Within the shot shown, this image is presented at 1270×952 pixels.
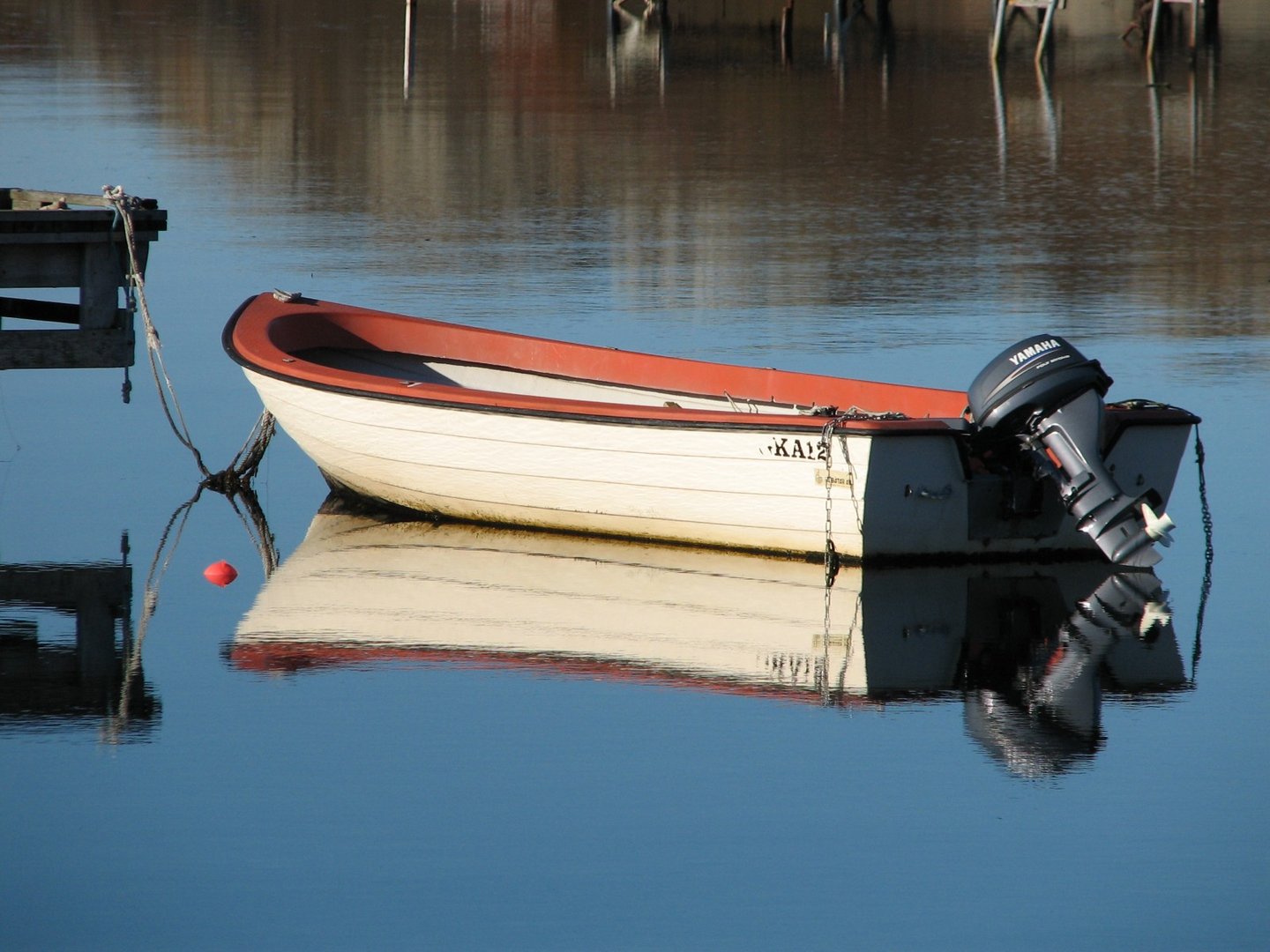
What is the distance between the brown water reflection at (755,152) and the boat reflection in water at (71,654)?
7.73m

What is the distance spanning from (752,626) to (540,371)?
3.39 meters

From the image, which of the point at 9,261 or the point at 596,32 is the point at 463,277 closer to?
the point at 9,261

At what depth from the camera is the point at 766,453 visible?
32.0ft

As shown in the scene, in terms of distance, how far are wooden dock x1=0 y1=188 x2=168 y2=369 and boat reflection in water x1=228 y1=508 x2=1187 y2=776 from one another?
203 centimetres

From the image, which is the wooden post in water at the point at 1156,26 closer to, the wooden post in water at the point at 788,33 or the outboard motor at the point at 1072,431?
the wooden post in water at the point at 788,33

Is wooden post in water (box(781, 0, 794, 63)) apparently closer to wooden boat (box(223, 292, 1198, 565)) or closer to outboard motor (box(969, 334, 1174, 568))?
wooden boat (box(223, 292, 1198, 565))

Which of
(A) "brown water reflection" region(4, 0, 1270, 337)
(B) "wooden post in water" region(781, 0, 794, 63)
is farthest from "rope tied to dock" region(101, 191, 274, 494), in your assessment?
(B) "wooden post in water" region(781, 0, 794, 63)

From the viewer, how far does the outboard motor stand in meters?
9.35

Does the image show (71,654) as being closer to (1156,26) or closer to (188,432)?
(188,432)

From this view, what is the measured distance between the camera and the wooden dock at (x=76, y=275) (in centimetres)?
1141

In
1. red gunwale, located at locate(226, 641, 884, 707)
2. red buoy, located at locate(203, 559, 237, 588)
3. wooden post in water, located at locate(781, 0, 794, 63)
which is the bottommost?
red buoy, located at locate(203, 559, 237, 588)

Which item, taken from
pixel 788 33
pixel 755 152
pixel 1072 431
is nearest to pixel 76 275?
pixel 1072 431

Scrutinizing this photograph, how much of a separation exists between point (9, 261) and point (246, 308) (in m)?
1.44

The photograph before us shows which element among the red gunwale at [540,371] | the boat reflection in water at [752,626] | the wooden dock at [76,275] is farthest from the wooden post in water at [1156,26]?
the boat reflection in water at [752,626]
